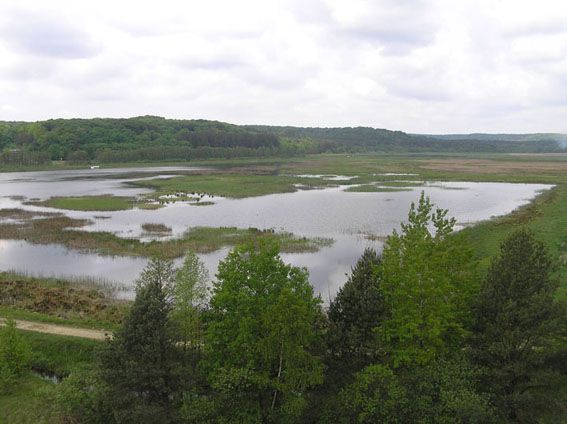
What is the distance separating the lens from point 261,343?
2053 centimetres

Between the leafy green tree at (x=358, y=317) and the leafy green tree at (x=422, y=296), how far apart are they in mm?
562

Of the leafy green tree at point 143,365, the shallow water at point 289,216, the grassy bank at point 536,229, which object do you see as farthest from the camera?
the shallow water at point 289,216

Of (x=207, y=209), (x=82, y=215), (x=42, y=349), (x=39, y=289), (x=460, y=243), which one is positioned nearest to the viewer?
(x=460, y=243)

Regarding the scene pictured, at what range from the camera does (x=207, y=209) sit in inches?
3228

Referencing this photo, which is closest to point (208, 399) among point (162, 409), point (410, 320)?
point (162, 409)

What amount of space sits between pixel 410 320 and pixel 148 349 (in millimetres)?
12360

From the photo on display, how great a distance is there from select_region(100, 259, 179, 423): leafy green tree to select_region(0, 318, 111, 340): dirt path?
9975 mm

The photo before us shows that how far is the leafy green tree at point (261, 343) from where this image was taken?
2039cm

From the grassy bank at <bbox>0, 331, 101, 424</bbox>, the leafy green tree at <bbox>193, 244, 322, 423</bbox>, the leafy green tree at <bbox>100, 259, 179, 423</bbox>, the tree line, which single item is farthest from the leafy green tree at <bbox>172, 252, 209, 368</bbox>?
the grassy bank at <bbox>0, 331, 101, 424</bbox>

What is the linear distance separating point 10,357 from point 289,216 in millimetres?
52051

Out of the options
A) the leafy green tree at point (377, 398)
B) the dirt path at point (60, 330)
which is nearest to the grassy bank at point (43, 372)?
the dirt path at point (60, 330)

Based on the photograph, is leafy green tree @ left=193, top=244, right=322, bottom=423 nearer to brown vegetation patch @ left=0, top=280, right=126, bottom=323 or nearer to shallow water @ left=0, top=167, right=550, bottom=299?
brown vegetation patch @ left=0, top=280, right=126, bottom=323

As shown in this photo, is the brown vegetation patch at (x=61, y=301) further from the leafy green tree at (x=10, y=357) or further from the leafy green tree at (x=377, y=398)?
the leafy green tree at (x=377, y=398)

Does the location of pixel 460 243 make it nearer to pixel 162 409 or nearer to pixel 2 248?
pixel 162 409
